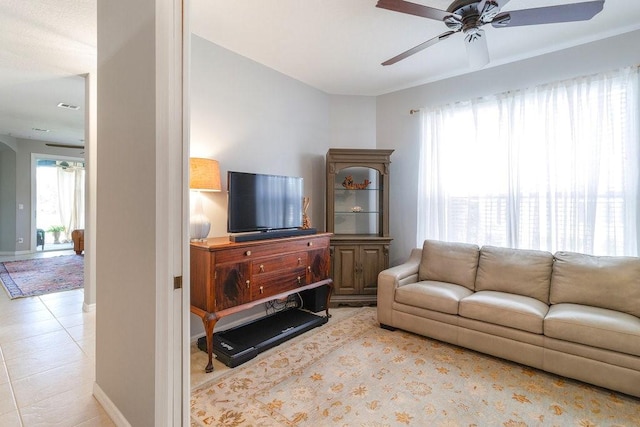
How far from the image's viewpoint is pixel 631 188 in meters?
2.64

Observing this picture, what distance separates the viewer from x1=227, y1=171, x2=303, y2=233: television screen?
2.68 m

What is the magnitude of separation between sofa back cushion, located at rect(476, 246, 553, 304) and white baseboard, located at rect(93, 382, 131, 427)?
3.01m

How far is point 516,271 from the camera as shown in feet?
9.37

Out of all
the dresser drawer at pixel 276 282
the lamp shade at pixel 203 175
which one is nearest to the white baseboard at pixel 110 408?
the dresser drawer at pixel 276 282

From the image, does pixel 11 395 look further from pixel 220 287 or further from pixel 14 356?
pixel 220 287

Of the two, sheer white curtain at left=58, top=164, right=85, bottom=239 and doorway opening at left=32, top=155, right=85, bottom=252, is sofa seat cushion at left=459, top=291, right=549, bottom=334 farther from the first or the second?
sheer white curtain at left=58, top=164, right=85, bottom=239

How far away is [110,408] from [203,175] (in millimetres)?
1667

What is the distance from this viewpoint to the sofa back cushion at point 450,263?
3109mm

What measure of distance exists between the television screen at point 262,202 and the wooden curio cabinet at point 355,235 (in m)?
0.68

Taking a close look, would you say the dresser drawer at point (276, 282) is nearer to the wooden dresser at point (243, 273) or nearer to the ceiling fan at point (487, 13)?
the wooden dresser at point (243, 273)

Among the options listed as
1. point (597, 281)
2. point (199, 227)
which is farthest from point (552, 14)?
point (199, 227)

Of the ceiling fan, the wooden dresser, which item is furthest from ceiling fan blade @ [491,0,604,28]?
the wooden dresser

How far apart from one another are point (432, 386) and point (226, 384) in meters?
1.45

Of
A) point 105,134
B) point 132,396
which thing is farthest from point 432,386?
point 105,134
